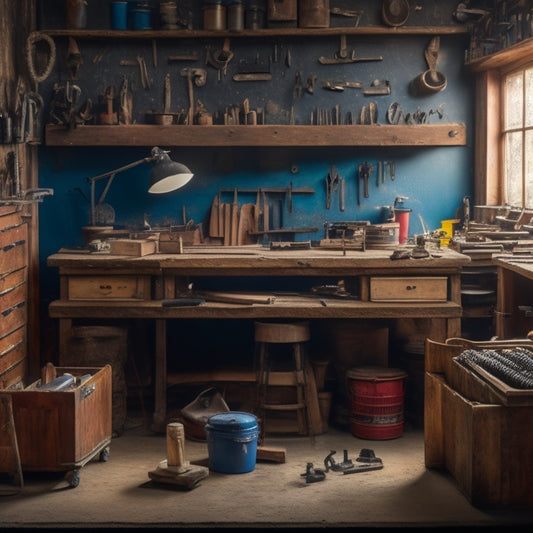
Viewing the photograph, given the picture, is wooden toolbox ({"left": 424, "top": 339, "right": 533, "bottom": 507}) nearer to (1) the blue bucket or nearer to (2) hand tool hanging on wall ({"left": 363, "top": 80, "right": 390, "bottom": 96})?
(1) the blue bucket

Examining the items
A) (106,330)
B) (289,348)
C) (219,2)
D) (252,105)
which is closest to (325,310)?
(289,348)

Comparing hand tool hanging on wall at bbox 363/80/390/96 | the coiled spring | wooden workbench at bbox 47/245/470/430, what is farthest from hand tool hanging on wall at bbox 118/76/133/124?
the coiled spring

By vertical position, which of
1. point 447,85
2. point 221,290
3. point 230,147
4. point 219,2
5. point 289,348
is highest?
point 219,2

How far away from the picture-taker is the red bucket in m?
5.64

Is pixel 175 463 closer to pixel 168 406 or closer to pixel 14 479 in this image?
pixel 14 479

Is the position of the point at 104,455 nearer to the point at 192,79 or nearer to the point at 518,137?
the point at 192,79

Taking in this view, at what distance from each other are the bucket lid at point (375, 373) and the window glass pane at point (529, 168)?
1.57m

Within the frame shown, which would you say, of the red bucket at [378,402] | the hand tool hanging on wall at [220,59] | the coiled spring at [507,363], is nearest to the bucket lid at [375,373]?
the red bucket at [378,402]

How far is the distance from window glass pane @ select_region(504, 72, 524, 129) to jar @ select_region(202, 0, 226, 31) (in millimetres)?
2100

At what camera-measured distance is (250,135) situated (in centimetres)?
652

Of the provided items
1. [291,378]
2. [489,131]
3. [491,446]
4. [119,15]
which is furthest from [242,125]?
[491,446]

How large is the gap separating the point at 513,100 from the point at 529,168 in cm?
55

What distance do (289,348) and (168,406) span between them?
3.09 feet

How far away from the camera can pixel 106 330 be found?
5.80 m
